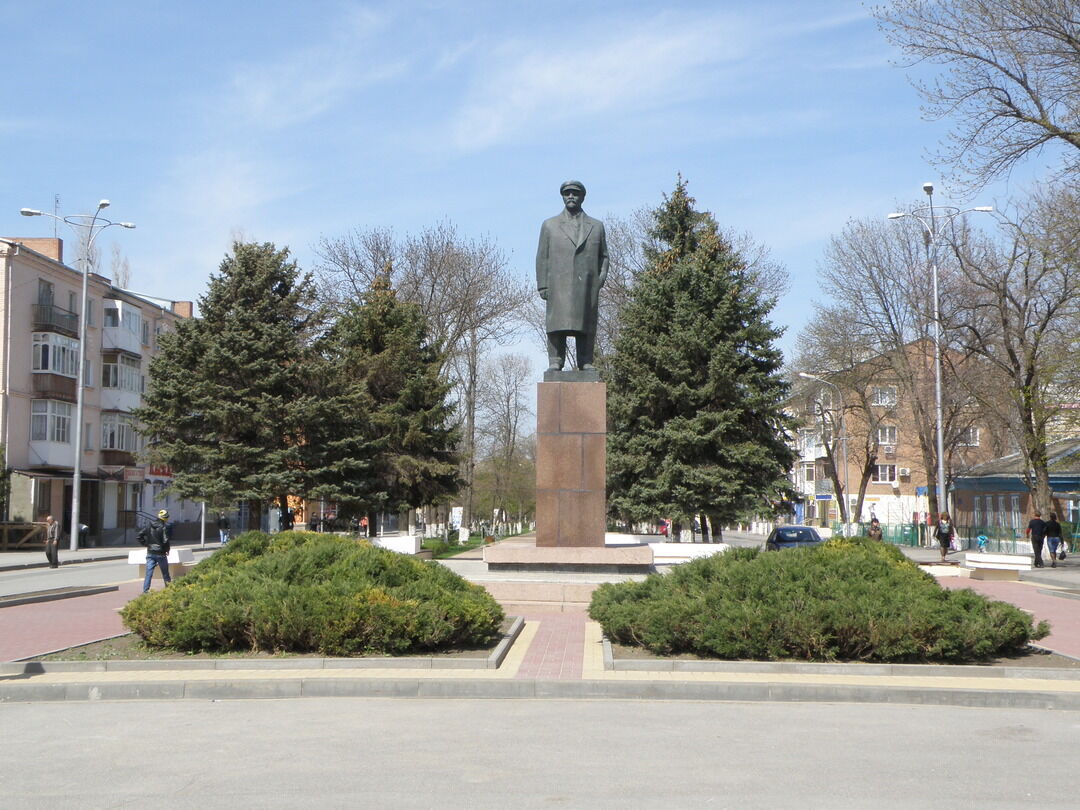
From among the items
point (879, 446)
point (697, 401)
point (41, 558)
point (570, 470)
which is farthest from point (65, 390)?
point (879, 446)

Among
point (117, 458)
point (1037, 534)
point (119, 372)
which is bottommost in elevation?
point (1037, 534)

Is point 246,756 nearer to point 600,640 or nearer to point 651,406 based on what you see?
point 600,640

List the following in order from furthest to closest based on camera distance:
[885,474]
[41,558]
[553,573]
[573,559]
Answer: [885,474] < [41,558] < [553,573] < [573,559]

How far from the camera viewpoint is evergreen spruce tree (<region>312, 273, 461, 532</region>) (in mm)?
37344

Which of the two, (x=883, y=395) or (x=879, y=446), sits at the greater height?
(x=883, y=395)

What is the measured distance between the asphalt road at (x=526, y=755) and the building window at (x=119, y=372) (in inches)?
1888

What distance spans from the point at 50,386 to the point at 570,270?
119 ft

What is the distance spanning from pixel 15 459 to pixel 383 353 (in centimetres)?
1822

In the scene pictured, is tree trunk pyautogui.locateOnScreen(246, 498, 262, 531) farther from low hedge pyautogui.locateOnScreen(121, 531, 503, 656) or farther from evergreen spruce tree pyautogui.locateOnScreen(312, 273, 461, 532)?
low hedge pyautogui.locateOnScreen(121, 531, 503, 656)

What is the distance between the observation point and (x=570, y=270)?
18.3 metres

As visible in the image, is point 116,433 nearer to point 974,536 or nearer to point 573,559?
point 974,536

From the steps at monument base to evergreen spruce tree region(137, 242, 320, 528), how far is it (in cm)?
1997

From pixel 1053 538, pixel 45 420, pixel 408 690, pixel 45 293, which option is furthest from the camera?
pixel 45 293

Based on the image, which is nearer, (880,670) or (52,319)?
(880,670)
